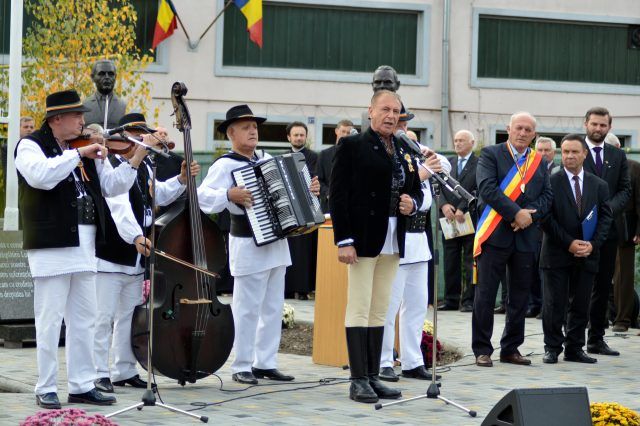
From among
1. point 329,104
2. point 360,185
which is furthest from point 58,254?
point 329,104

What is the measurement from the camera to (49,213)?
30.6ft

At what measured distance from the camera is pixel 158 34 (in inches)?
1005

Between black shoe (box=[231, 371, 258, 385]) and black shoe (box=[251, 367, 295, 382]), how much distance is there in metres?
0.27

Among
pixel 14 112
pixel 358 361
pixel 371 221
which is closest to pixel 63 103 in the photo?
pixel 371 221

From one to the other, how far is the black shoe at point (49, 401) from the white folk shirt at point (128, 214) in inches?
52.9

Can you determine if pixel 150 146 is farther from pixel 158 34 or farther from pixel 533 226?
pixel 158 34

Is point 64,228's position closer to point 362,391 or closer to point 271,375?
point 362,391

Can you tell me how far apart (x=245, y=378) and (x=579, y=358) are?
343cm

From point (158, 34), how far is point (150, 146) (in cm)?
1643

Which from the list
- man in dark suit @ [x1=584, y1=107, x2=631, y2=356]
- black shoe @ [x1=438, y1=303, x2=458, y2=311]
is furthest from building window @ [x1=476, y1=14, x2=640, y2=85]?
man in dark suit @ [x1=584, y1=107, x2=631, y2=356]

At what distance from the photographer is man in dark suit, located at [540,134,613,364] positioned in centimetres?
1255

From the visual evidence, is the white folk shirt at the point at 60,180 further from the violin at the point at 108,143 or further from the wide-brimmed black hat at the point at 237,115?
the wide-brimmed black hat at the point at 237,115

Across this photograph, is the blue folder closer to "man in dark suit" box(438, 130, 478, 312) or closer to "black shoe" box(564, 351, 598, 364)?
"black shoe" box(564, 351, 598, 364)

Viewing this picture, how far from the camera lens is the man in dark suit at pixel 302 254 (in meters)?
17.6
